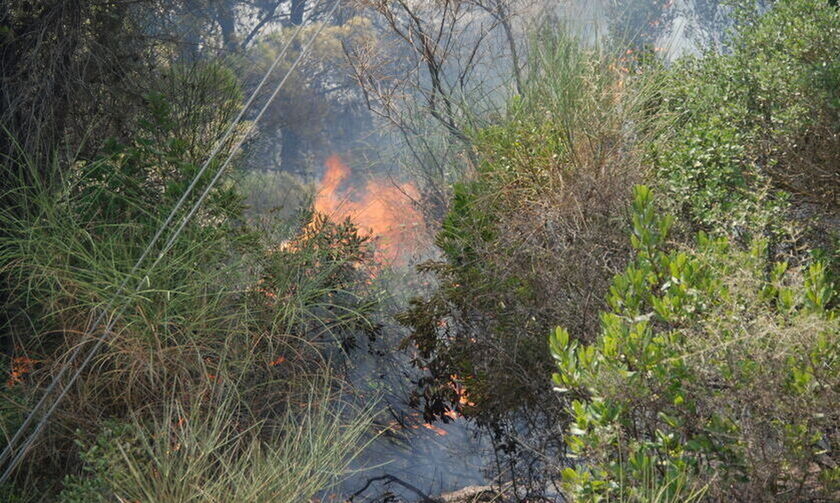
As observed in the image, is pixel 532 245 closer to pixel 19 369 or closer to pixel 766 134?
pixel 766 134

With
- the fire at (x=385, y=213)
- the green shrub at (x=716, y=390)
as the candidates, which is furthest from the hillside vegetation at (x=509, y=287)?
the fire at (x=385, y=213)

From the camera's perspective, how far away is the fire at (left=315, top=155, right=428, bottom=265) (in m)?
6.29

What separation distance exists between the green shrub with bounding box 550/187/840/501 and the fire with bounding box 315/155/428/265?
2.93 metres

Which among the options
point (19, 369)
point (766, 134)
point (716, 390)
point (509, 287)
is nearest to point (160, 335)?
point (19, 369)

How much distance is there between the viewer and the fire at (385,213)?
20.6 ft

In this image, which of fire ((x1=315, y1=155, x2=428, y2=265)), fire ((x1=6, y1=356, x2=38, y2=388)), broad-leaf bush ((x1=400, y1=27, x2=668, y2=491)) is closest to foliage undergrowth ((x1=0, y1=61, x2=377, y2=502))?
fire ((x1=6, y1=356, x2=38, y2=388))

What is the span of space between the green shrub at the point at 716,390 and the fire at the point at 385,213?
2.93 m

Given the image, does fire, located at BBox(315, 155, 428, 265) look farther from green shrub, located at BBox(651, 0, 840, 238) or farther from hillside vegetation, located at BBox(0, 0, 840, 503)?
green shrub, located at BBox(651, 0, 840, 238)

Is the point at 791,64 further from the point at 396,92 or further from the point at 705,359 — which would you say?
the point at 396,92

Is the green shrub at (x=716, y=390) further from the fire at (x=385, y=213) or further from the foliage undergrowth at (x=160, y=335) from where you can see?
the fire at (x=385, y=213)

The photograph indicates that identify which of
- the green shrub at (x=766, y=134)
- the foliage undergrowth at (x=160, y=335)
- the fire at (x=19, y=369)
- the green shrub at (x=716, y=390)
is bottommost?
the fire at (x=19, y=369)

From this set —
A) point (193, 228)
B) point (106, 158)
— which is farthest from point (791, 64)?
point (106, 158)

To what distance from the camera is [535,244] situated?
4.05 metres

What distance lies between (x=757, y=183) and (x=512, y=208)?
118 centimetres
